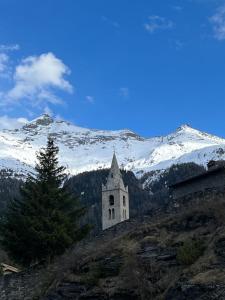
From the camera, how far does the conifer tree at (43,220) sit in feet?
118

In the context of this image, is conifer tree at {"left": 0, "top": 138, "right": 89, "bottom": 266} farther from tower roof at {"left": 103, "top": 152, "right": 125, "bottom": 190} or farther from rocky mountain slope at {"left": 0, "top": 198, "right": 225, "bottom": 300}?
tower roof at {"left": 103, "top": 152, "right": 125, "bottom": 190}

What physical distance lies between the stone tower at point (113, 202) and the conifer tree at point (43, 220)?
80344 mm

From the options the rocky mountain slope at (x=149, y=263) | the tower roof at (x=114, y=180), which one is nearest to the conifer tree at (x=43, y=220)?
the rocky mountain slope at (x=149, y=263)

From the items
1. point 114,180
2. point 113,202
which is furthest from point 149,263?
point 114,180

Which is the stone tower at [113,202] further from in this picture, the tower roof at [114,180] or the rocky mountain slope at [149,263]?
the rocky mountain slope at [149,263]

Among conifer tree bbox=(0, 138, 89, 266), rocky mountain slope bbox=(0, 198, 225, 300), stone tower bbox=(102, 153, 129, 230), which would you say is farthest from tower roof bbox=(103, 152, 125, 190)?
rocky mountain slope bbox=(0, 198, 225, 300)

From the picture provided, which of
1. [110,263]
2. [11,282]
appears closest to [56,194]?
[11,282]

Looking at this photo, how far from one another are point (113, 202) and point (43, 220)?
3464 inches

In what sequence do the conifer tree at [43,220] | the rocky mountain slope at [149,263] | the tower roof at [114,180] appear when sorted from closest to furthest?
the rocky mountain slope at [149,263], the conifer tree at [43,220], the tower roof at [114,180]

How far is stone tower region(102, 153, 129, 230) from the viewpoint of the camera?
121 m

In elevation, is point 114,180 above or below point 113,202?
above

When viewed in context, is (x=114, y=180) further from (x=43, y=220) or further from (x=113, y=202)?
(x=43, y=220)

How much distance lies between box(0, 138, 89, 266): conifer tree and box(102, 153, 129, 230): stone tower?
3163 inches

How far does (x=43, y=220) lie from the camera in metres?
36.5
